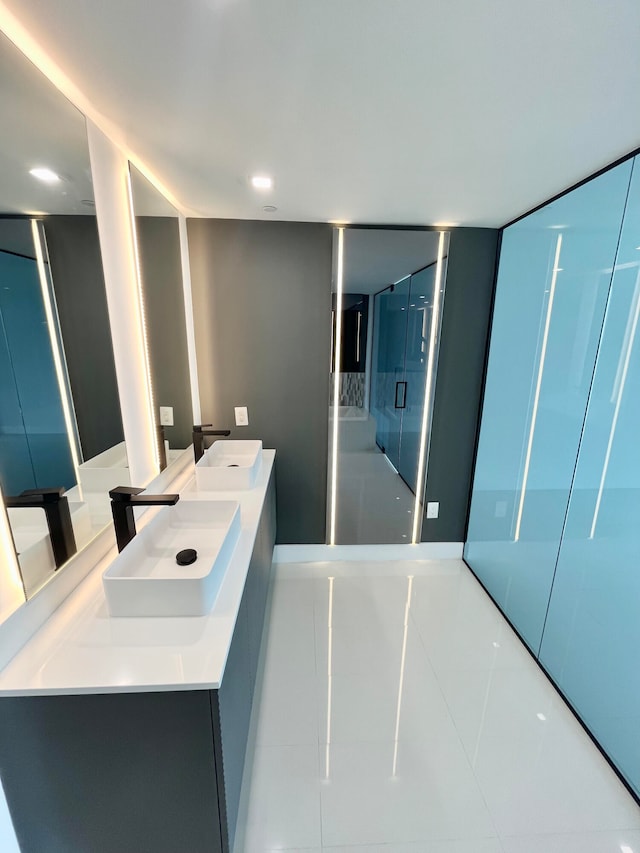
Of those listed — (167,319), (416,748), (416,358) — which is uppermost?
(167,319)

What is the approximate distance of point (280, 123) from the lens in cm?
120

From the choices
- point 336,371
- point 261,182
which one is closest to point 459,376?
point 336,371

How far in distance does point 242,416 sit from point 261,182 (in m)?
1.37

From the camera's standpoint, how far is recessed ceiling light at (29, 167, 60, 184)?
0.97 meters

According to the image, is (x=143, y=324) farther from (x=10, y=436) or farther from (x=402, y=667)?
(x=402, y=667)

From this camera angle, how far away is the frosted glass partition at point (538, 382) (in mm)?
1557

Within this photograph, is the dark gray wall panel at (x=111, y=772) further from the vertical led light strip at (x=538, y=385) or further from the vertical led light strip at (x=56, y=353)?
the vertical led light strip at (x=538, y=385)

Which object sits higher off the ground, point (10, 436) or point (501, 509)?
point (10, 436)

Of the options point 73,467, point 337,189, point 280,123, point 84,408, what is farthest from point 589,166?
point 73,467

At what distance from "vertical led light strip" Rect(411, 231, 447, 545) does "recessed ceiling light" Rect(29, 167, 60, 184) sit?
211 centimetres

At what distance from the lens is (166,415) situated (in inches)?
74.1

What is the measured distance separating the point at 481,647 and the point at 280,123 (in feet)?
8.83

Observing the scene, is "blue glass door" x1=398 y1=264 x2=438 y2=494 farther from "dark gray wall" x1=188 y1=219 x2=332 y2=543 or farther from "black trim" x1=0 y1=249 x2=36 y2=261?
"black trim" x1=0 y1=249 x2=36 y2=261

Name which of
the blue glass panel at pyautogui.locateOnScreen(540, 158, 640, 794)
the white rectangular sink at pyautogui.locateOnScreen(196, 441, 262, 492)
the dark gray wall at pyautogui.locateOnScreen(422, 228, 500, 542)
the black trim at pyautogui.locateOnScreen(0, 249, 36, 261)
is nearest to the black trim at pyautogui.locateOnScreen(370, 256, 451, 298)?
the dark gray wall at pyautogui.locateOnScreen(422, 228, 500, 542)
